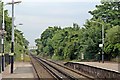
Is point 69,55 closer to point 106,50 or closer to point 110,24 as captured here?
point 110,24

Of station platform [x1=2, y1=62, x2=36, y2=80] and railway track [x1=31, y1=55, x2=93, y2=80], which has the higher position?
station platform [x1=2, y1=62, x2=36, y2=80]

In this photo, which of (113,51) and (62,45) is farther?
(62,45)

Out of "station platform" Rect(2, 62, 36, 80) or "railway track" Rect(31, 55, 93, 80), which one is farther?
"railway track" Rect(31, 55, 93, 80)

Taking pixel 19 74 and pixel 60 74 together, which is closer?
pixel 19 74

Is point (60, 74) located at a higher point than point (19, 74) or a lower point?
lower

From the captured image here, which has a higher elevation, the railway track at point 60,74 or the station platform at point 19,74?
the station platform at point 19,74

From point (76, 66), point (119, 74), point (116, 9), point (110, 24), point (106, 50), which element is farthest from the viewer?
point (116, 9)

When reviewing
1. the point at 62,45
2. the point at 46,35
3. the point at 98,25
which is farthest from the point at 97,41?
the point at 46,35

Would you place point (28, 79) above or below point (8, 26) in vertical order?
below

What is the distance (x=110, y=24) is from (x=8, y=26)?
18312 mm

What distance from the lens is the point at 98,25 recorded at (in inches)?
2618

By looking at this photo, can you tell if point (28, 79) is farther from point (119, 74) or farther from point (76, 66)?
point (76, 66)

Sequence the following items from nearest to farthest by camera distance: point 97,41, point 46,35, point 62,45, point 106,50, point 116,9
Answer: point 106,50, point 97,41, point 116,9, point 62,45, point 46,35

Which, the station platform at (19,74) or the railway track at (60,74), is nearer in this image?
the station platform at (19,74)
